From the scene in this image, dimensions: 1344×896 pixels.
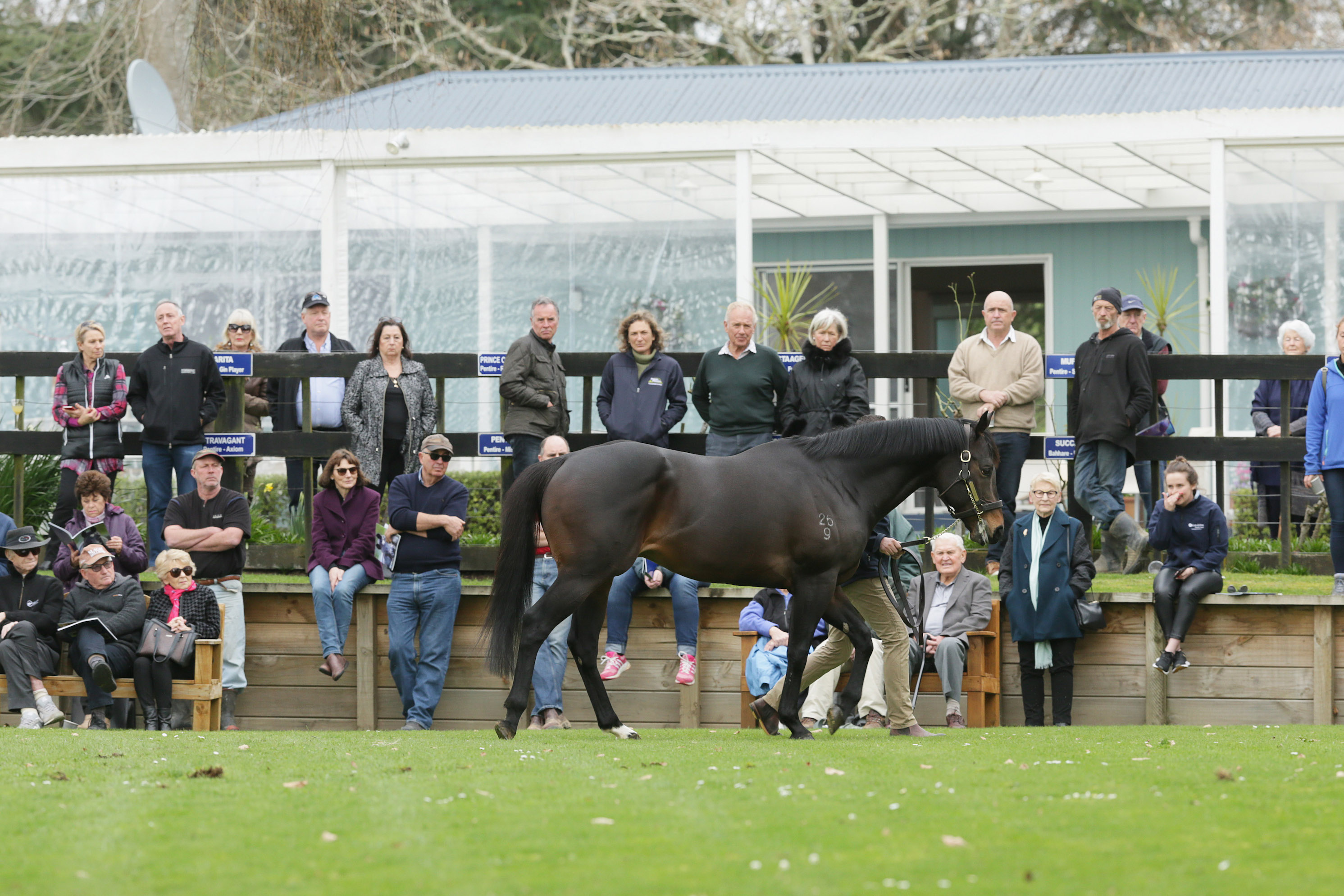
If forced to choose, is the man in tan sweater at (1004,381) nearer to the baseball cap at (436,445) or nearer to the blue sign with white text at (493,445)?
the blue sign with white text at (493,445)

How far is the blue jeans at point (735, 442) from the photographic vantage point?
32.6ft

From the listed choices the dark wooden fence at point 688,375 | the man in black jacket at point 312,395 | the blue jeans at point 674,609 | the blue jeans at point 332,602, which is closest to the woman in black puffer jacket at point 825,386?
the dark wooden fence at point 688,375

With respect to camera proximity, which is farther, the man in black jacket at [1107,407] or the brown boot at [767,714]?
the man in black jacket at [1107,407]

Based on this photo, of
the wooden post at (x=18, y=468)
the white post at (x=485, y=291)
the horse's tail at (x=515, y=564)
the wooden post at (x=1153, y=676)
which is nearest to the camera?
the horse's tail at (x=515, y=564)

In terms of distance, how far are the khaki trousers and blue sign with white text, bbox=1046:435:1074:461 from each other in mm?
2365

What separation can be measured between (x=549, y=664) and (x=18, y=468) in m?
4.14

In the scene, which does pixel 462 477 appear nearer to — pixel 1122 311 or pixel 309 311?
pixel 309 311

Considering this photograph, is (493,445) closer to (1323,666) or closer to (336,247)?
(336,247)

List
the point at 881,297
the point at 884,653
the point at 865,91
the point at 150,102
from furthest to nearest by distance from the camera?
the point at 865,91 → the point at 150,102 → the point at 881,297 → the point at 884,653

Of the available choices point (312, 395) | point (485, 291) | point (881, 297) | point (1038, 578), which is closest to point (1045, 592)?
point (1038, 578)

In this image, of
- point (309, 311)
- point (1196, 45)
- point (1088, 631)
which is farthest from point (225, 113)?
point (1196, 45)

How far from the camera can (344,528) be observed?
997 cm

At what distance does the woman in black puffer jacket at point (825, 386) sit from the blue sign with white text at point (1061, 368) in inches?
57.5

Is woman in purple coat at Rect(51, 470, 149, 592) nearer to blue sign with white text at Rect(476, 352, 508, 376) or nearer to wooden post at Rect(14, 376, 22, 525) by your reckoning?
wooden post at Rect(14, 376, 22, 525)
